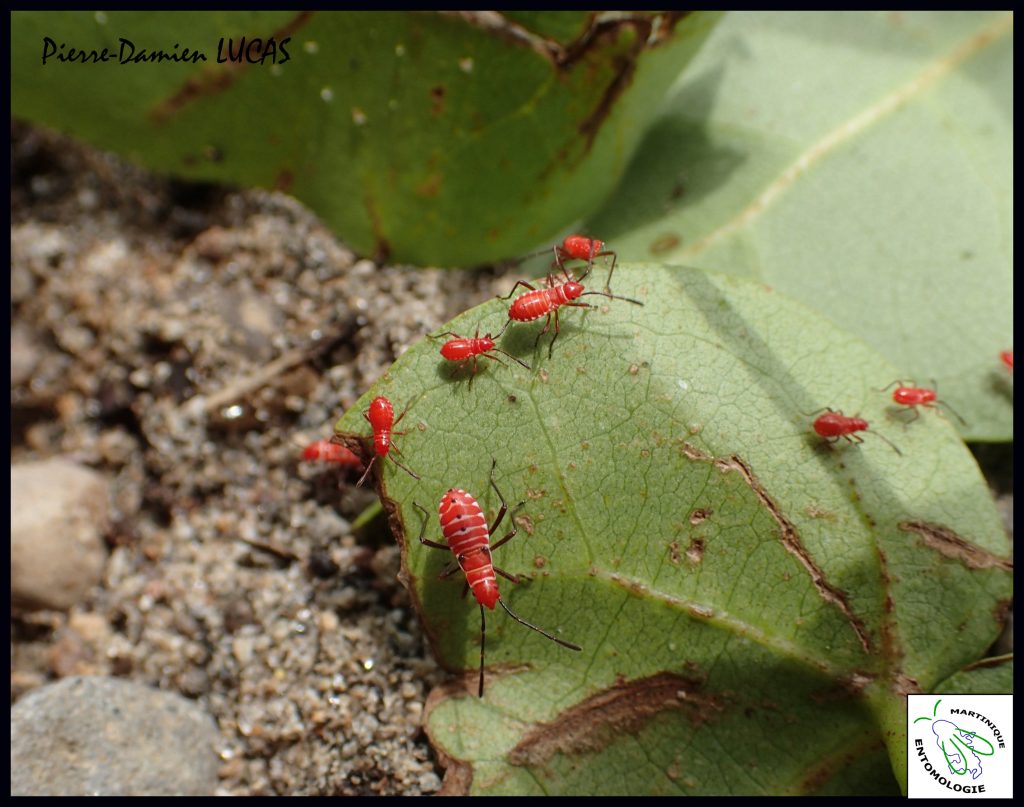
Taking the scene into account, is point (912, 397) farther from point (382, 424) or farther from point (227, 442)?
point (227, 442)

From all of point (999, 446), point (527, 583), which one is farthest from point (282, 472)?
point (999, 446)

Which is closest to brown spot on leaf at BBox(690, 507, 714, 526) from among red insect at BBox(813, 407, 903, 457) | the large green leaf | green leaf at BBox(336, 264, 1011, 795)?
green leaf at BBox(336, 264, 1011, 795)

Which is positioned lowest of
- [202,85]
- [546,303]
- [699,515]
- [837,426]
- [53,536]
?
[53,536]

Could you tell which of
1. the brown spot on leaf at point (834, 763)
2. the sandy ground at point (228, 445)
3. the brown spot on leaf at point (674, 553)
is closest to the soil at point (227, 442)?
the sandy ground at point (228, 445)

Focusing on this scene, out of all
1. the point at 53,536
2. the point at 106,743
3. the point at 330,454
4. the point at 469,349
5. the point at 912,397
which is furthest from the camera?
the point at 53,536

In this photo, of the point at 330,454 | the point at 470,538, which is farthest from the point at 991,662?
the point at 330,454

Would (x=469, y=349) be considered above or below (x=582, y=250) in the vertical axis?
below
